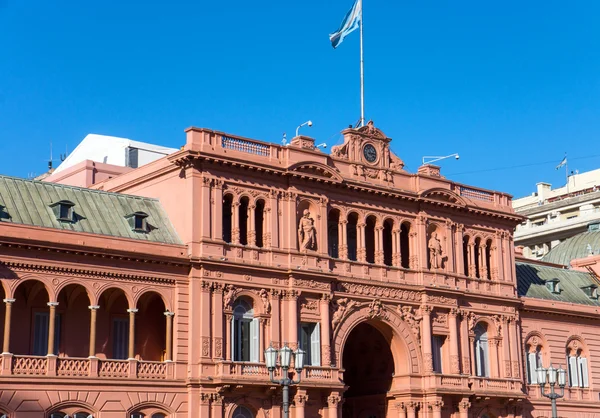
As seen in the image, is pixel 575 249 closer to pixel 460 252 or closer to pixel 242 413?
pixel 460 252

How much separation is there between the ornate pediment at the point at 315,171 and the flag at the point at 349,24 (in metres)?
10.4

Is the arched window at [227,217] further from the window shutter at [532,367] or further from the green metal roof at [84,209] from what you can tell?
the window shutter at [532,367]

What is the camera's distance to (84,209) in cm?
5491

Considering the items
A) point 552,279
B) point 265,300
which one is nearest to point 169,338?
point 265,300

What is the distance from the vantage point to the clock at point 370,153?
63594mm

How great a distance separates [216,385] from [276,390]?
376cm

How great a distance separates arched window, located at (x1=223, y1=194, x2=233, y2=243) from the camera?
187 feet

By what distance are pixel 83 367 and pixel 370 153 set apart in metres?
22.6

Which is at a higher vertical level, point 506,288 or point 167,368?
point 506,288

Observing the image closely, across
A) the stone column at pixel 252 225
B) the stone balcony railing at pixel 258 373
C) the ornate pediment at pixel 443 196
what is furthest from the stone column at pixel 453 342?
the stone column at pixel 252 225

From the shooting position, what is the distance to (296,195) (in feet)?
194

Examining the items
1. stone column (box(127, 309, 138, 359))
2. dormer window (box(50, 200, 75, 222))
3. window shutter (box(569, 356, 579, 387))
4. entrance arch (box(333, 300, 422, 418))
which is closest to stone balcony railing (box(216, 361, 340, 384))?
entrance arch (box(333, 300, 422, 418))

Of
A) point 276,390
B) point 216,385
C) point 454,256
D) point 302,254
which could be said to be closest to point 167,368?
point 216,385

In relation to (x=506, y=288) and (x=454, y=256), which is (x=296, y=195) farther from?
(x=506, y=288)
